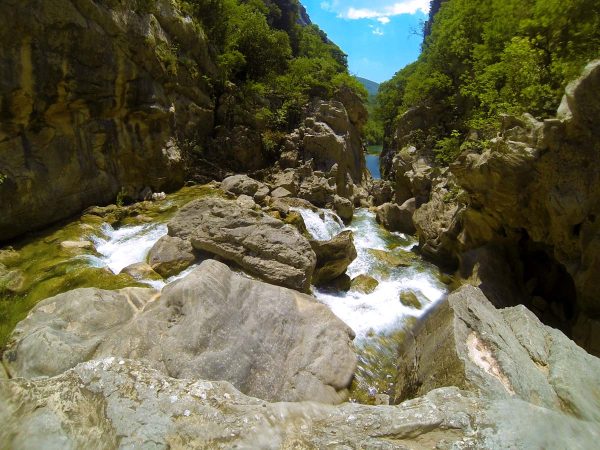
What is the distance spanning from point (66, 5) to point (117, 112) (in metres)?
3.77

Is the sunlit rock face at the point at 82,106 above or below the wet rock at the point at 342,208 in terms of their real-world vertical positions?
above

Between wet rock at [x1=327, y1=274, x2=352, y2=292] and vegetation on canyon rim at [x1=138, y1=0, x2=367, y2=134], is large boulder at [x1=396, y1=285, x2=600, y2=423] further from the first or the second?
vegetation on canyon rim at [x1=138, y1=0, x2=367, y2=134]

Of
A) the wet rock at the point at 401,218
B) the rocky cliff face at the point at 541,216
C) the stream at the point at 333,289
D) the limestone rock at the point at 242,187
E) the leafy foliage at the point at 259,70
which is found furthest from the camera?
the leafy foliage at the point at 259,70

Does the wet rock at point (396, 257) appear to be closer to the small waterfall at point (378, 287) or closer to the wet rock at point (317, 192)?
the small waterfall at point (378, 287)

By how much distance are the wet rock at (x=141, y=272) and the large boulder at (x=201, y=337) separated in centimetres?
233

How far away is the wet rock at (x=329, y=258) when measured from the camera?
36.1ft

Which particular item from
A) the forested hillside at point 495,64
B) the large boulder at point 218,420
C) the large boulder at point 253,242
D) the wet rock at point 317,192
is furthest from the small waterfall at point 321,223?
the large boulder at point 218,420

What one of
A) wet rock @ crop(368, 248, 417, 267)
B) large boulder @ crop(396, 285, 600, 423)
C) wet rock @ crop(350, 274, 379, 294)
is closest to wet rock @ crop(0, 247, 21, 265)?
wet rock @ crop(350, 274, 379, 294)

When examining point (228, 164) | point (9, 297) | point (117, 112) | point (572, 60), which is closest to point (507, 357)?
point (9, 297)

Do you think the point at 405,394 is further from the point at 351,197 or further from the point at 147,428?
the point at 351,197

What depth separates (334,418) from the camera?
3.43 m

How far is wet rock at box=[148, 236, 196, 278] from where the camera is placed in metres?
9.48

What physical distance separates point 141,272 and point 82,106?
25.6 feet

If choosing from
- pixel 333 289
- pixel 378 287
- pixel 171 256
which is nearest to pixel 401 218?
pixel 378 287
